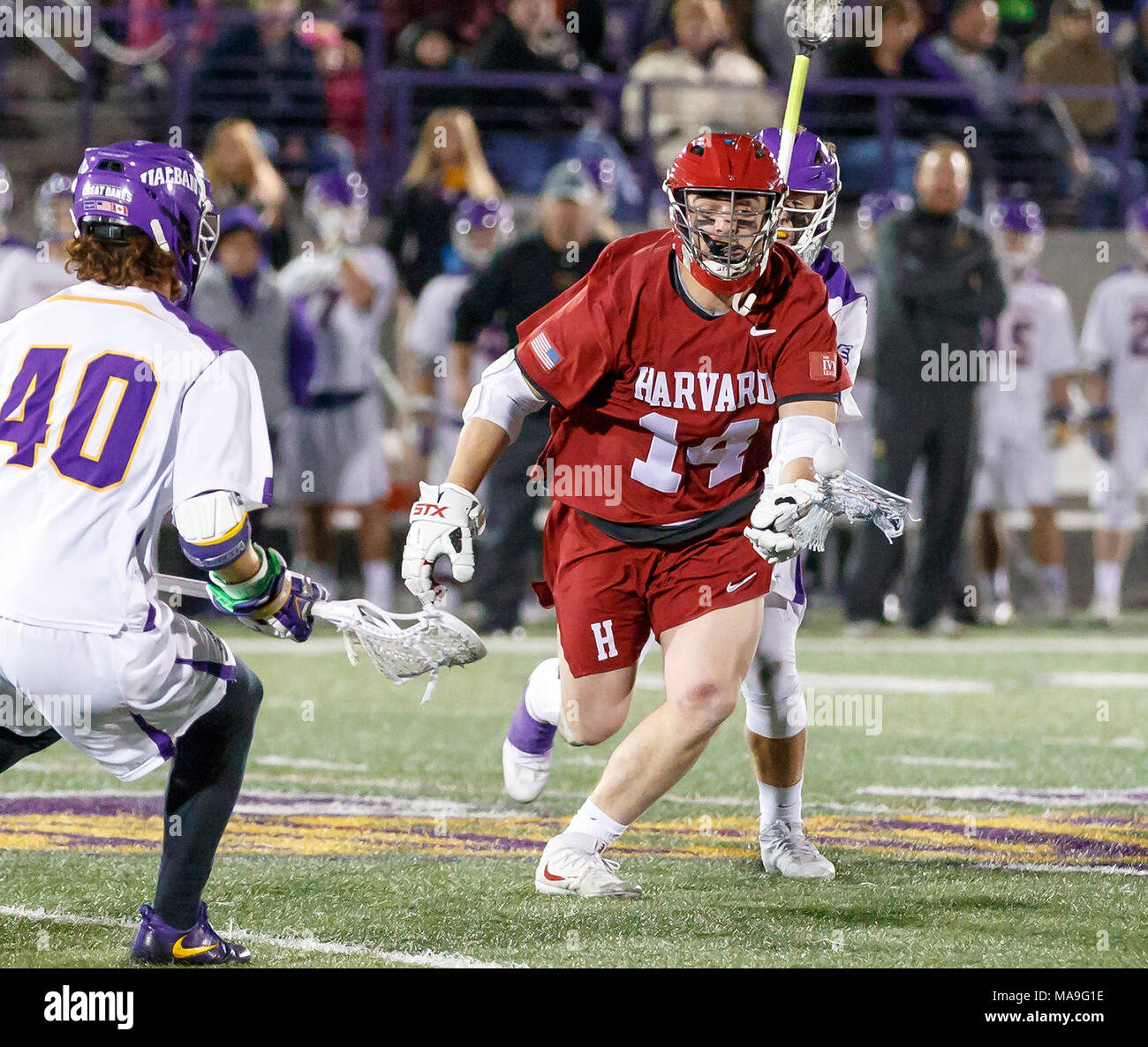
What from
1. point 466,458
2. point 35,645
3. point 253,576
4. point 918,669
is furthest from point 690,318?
point 918,669

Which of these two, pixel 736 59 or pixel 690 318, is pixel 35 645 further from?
pixel 736 59

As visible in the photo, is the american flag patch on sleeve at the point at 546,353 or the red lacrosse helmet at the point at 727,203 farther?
the american flag patch on sleeve at the point at 546,353

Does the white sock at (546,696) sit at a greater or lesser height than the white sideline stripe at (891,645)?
greater

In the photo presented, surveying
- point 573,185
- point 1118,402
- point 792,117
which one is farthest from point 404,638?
point 1118,402

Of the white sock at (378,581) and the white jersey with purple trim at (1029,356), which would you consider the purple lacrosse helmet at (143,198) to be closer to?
the white sock at (378,581)

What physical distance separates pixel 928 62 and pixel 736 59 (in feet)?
5.06

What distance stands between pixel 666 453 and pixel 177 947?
73.6 inches

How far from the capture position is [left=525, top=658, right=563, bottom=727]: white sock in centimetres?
586

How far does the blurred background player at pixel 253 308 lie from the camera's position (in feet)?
38.6

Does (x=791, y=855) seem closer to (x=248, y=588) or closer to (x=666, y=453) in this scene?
(x=666, y=453)

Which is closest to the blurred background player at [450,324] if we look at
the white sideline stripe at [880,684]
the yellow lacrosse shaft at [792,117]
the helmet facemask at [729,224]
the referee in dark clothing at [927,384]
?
the referee in dark clothing at [927,384]

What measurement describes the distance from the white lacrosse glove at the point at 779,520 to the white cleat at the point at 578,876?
0.94m

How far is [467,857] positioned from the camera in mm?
5688

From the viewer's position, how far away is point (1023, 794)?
698 centimetres
